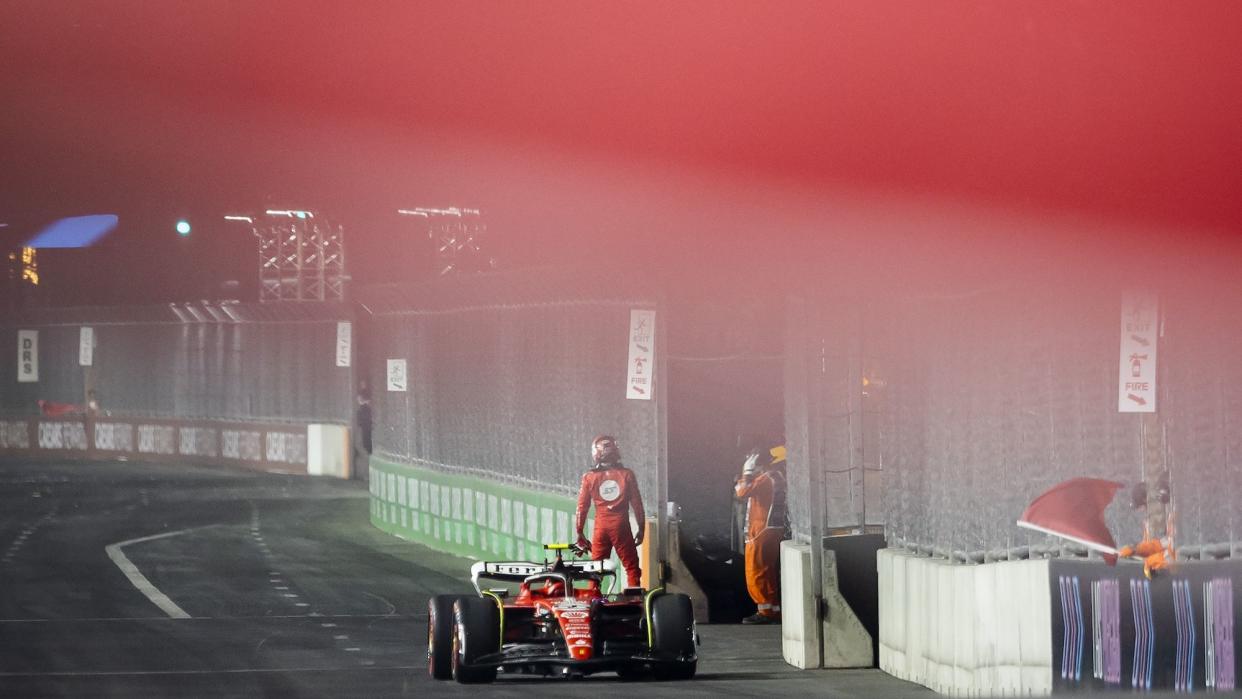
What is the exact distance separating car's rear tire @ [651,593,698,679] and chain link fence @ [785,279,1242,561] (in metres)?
1.63

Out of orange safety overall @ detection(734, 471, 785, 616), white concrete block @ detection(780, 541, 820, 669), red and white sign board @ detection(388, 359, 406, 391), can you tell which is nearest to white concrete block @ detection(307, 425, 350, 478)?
red and white sign board @ detection(388, 359, 406, 391)

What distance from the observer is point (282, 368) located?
1887 inches

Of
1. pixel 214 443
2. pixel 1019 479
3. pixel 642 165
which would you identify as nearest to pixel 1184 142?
pixel 1019 479

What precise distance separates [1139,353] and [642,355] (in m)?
9.28

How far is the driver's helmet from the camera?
725 inches

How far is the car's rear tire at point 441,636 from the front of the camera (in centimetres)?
1521

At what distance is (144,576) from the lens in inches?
966

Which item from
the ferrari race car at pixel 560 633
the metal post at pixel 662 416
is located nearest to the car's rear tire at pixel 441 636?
the ferrari race car at pixel 560 633

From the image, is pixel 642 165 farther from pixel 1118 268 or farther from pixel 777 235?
pixel 1118 268

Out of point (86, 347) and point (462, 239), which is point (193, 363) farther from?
point (462, 239)

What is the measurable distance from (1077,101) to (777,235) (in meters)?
6.90

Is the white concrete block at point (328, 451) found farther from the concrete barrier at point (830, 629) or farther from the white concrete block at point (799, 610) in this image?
the concrete barrier at point (830, 629)

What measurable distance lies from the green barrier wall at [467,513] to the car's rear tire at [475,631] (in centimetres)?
730

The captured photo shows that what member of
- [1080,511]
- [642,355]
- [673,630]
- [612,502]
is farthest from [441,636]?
[642,355]
